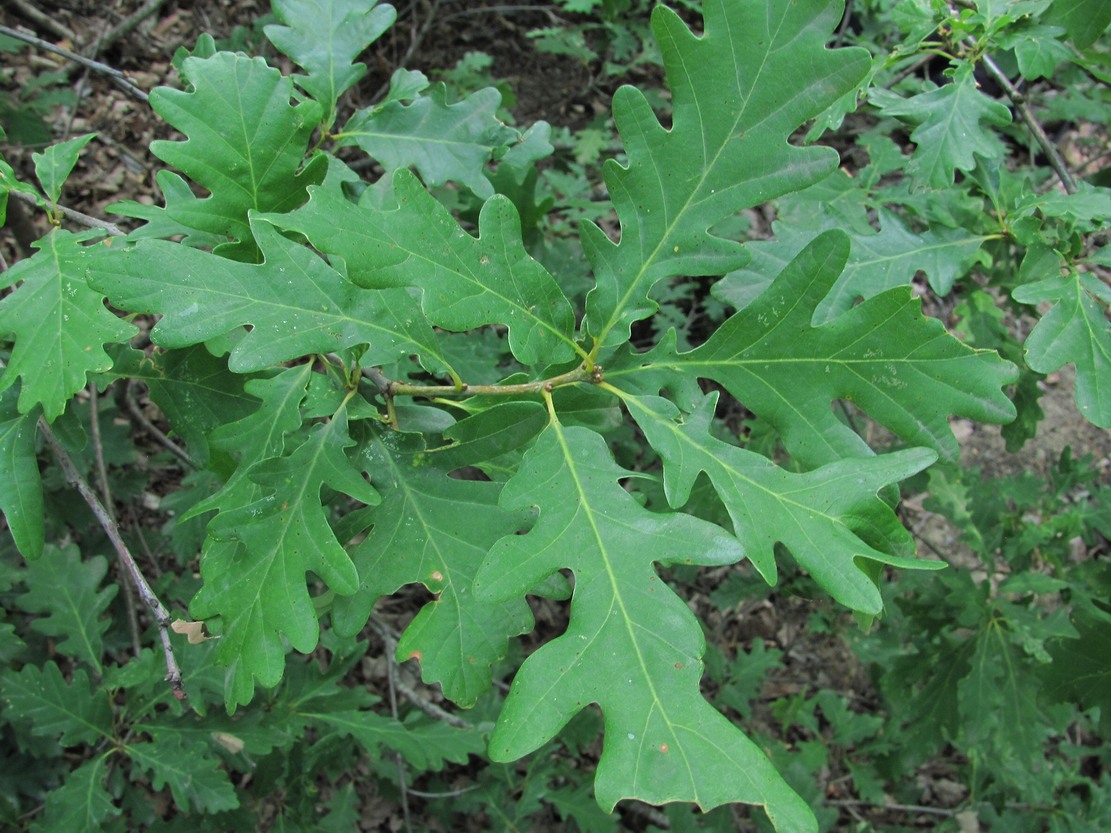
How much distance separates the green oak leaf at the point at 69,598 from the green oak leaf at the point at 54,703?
0.09 m

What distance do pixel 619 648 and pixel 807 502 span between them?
1.30 feet

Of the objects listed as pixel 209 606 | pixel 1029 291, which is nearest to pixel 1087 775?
pixel 1029 291

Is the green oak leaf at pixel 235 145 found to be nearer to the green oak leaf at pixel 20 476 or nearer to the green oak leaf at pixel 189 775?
the green oak leaf at pixel 20 476

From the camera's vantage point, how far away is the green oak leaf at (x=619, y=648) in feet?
3.78

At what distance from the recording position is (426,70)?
4.36 m

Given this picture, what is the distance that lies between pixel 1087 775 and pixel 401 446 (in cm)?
418

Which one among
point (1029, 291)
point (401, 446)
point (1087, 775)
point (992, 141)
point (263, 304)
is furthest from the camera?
point (1087, 775)

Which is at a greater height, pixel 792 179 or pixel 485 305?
pixel 792 179

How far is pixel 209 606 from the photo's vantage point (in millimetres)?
1371

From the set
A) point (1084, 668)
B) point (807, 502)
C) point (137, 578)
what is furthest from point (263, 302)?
point (1084, 668)

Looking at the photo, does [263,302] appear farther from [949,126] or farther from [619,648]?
[949,126]

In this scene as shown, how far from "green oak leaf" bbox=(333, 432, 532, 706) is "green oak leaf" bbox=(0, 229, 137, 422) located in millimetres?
493

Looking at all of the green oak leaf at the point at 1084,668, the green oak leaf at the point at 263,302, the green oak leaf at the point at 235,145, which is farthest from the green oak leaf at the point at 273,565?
the green oak leaf at the point at 1084,668

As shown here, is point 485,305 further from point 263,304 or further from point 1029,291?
point 1029,291
